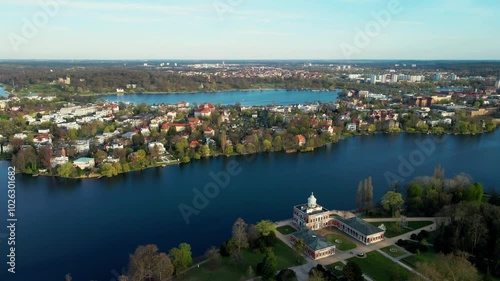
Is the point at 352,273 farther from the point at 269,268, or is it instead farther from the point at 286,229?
the point at 286,229

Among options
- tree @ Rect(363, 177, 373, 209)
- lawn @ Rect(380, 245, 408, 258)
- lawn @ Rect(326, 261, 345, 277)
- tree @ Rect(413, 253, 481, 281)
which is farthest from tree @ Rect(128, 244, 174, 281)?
tree @ Rect(363, 177, 373, 209)

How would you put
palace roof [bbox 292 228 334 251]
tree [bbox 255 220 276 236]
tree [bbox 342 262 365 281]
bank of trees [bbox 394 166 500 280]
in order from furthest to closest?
tree [bbox 255 220 276 236] → palace roof [bbox 292 228 334 251] → bank of trees [bbox 394 166 500 280] → tree [bbox 342 262 365 281]

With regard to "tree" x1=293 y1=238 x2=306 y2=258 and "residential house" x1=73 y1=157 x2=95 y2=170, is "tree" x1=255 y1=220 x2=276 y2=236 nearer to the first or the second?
"tree" x1=293 y1=238 x2=306 y2=258

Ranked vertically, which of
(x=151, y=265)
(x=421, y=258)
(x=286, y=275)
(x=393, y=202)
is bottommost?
(x=421, y=258)

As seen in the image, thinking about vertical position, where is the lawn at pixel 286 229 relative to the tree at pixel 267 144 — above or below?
below

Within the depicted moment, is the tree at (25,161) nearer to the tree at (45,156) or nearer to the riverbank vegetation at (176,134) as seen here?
the riverbank vegetation at (176,134)

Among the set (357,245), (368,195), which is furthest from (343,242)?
(368,195)

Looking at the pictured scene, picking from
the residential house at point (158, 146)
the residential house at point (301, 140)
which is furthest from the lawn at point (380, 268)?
the residential house at point (158, 146)
